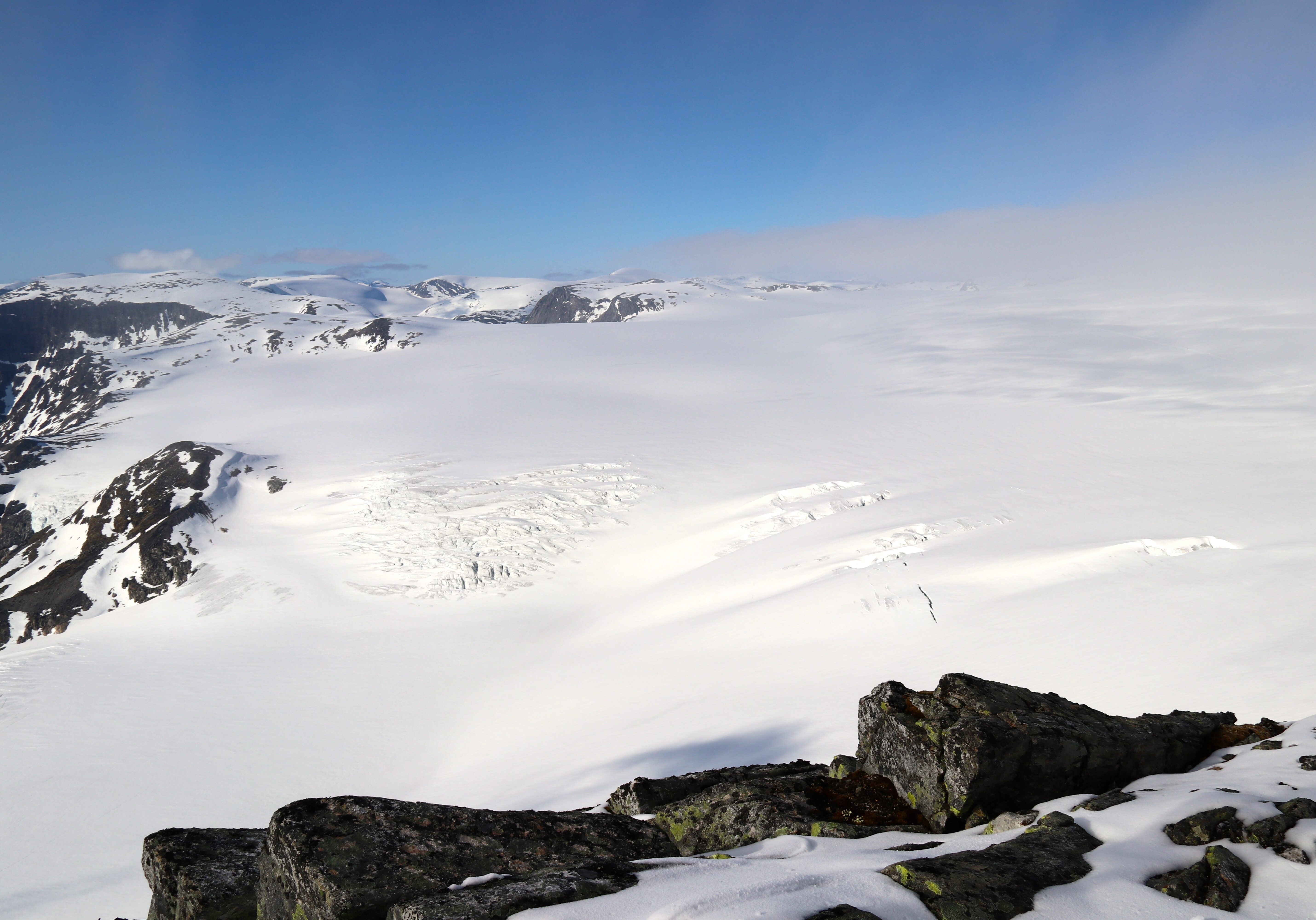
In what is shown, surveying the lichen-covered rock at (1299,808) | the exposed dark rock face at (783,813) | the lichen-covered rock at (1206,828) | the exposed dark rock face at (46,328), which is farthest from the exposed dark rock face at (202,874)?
the exposed dark rock face at (46,328)

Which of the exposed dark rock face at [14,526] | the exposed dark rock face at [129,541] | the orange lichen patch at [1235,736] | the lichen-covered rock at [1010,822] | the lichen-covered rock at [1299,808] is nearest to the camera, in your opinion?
the lichen-covered rock at [1299,808]

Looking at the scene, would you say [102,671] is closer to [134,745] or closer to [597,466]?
[134,745]

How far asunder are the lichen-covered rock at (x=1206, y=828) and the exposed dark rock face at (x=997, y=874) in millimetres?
637

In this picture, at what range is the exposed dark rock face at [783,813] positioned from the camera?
770cm

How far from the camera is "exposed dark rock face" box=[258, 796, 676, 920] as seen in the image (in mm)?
6121

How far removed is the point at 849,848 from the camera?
682cm

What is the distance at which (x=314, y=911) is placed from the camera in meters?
6.03

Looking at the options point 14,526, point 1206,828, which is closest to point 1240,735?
point 1206,828

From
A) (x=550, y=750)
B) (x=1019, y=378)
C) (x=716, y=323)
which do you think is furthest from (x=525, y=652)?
(x=716, y=323)

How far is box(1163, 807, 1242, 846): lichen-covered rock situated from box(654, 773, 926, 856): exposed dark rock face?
255 cm

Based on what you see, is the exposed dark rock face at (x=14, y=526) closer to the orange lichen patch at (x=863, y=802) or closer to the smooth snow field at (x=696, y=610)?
the smooth snow field at (x=696, y=610)

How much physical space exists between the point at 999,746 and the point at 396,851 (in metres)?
6.67

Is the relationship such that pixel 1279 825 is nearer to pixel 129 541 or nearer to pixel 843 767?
pixel 843 767

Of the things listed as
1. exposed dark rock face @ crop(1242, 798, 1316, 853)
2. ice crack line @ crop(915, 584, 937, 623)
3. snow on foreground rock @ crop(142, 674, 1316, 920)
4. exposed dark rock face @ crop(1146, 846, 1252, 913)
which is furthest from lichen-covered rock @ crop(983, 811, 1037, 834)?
ice crack line @ crop(915, 584, 937, 623)
